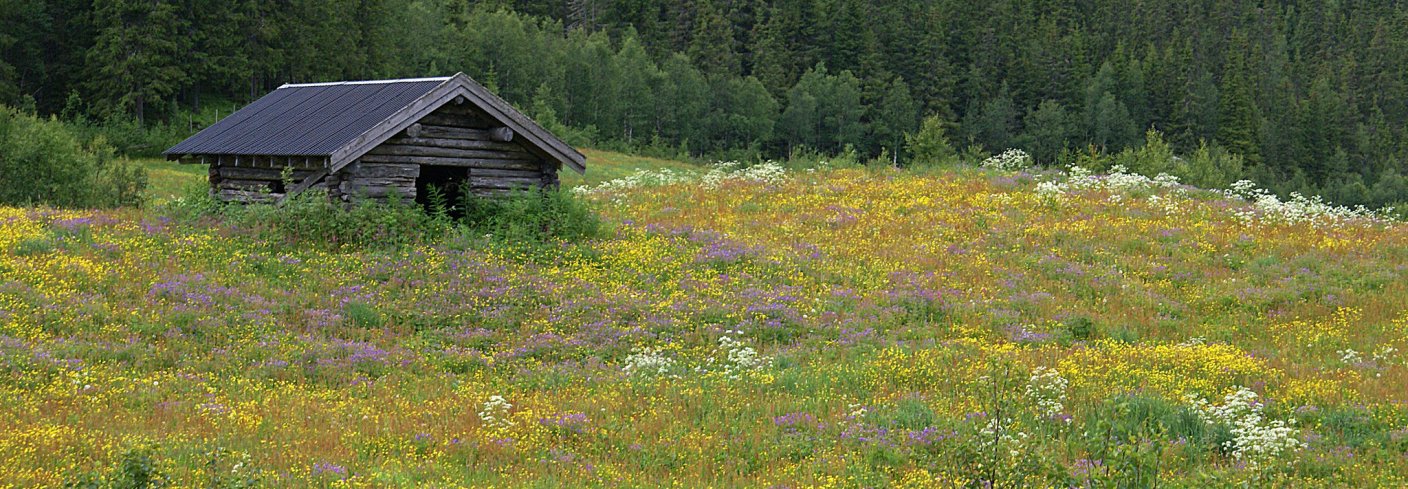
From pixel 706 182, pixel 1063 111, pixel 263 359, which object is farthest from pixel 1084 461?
pixel 1063 111

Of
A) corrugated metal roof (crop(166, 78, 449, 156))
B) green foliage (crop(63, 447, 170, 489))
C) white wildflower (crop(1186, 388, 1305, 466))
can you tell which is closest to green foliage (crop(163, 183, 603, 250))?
corrugated metal roof (crop(166, 78, 449, 156))

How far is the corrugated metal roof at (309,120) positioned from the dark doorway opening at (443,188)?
1803 millimetres

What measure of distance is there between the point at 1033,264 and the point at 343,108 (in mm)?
14399

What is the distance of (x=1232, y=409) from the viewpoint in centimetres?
1123

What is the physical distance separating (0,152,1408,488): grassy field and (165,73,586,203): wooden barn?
1.77m

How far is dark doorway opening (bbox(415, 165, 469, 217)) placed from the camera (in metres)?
21.6

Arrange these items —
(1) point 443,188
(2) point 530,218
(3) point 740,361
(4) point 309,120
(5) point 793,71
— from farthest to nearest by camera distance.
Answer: (5) point 793,71 → (1) point 443,188 → (4) point 309,120 → (2) point 530,218 → (3) point 740,361

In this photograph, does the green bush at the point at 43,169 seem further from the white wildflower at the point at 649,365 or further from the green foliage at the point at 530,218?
the white wildflower at the point at 649,365

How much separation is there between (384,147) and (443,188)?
2180 millimetres

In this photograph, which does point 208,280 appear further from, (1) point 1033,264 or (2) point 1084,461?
(1) point 1033,264

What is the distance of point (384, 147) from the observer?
20.8 metres

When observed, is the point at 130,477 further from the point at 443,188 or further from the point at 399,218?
the point at 443,188

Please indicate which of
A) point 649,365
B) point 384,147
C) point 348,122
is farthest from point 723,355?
point 348,122

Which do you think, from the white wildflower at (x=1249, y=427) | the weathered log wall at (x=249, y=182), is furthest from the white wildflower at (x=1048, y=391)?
the weathered log wall at (x=249, y=182)
